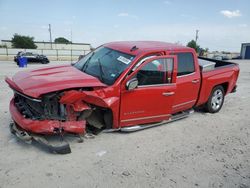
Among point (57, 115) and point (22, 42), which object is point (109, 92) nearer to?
point (57, 115)

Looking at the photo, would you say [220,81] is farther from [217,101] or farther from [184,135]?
[184,135]

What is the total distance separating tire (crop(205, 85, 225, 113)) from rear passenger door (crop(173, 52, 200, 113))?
0.77m

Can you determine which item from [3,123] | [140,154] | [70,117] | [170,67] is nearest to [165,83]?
[170,67]

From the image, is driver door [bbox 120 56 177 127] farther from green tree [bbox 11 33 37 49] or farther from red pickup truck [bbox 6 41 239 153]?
green tree [bbox 11 33 37 49]

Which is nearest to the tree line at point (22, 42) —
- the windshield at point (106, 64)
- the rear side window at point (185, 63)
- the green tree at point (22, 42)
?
the green tree at point (22, 42)

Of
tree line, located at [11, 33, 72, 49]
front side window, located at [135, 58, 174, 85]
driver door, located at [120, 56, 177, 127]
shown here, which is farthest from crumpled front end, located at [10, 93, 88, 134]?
tree line, located at [11, 33, 72, 49]

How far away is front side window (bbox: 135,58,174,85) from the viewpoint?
14.2 ft

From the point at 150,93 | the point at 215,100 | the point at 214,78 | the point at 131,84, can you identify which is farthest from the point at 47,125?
the point at 215,100

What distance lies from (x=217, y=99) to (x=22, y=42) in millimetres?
69317

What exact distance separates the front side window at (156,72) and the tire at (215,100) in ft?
6.53

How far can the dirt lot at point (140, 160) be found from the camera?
10.2ft

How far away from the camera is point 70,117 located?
3859 millimetres

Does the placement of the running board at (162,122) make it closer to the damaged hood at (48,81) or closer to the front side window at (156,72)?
the front side window at (156,72)

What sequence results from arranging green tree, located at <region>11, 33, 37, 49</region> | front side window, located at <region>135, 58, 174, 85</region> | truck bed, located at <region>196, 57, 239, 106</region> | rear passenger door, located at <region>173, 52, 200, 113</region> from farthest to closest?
green tree, located at <region>11, 33, 37, 49</region>
truck bed, located at <region>196, 57, 239, 106</region>
rear passenger door, located at <region>173, 52, 200, 113</region>
front side window, located at <region>135, 58, 174, 85</region>
